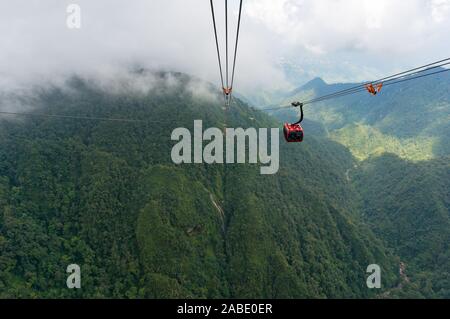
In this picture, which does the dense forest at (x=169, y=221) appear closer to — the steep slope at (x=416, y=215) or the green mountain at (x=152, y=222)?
the green mountain at (x=152, y=222)

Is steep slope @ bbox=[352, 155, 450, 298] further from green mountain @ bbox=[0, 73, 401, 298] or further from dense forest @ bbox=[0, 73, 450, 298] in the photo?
green mountain @ bbox=[0, 73, 401, 298]

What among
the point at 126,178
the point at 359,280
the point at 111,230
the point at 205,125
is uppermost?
the point at 205,125

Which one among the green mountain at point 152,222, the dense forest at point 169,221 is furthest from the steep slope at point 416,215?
the green mountain at point 152,222

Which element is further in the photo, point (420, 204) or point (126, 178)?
point (420, 204)

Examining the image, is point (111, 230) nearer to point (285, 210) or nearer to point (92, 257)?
point (92, 257)

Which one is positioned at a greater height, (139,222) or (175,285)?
(139,222)

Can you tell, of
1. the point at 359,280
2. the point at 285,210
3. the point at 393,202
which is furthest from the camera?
the point at 393,202

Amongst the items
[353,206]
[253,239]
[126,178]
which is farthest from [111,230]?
[353,206]
